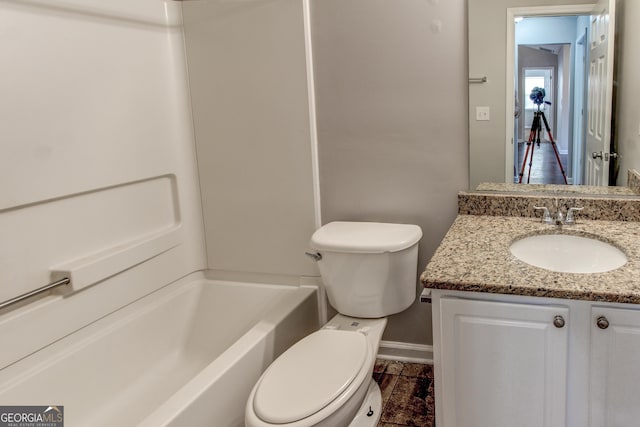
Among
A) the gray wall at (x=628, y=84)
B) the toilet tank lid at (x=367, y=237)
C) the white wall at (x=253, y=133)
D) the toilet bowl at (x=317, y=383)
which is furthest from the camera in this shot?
the white wall at (x=253, y=133)

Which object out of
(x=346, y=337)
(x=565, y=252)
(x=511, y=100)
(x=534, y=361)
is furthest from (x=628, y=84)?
(x=346, y=337)

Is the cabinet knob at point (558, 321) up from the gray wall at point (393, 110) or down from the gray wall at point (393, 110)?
down

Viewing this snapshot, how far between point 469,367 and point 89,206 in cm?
150

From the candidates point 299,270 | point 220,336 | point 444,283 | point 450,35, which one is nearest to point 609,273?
point 444,283

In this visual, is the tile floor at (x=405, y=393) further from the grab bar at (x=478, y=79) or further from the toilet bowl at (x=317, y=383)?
the grab bar at (x=478, y=79)

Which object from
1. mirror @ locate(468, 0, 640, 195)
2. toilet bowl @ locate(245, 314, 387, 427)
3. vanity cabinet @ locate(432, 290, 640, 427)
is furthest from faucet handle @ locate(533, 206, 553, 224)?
toilet bowl @ locate(245, 314, 387, 427)

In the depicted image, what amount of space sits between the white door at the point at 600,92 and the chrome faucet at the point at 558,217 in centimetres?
16

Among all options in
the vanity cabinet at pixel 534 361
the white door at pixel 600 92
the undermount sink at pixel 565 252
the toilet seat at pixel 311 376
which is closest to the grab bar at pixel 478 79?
the white door at pixel 600 92

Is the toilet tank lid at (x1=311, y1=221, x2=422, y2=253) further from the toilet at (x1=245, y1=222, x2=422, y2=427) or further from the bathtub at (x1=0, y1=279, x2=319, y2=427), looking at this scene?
the bathtub at (x1=0, y1=279, x2=319, y2=427)

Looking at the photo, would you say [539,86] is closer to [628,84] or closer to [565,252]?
[628,84]

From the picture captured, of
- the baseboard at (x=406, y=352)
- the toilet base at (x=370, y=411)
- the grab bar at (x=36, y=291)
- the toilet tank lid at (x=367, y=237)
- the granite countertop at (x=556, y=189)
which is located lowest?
the toilet base at (x=370, y=411)

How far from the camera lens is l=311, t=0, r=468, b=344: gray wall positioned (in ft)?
7.31

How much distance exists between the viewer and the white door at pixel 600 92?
1961mm

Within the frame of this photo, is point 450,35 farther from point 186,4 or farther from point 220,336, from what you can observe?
point 220,336
